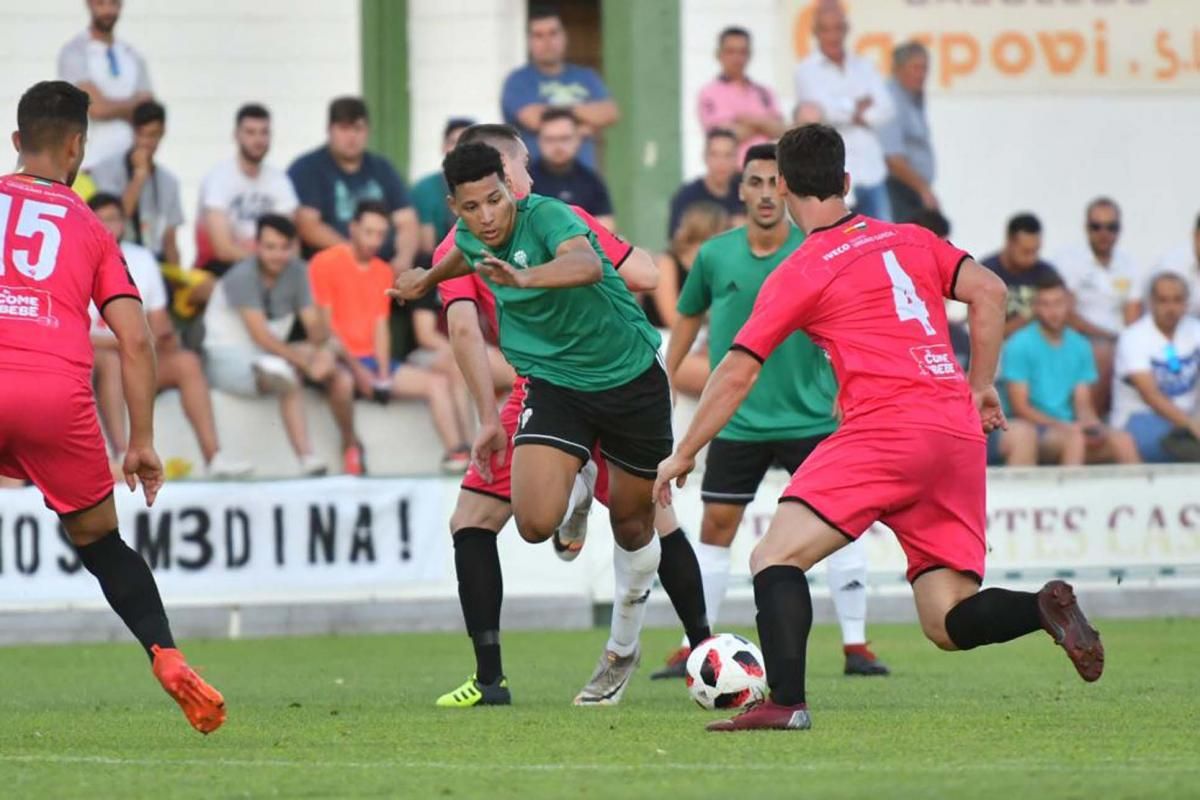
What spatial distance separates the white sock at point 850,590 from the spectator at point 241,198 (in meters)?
5.99

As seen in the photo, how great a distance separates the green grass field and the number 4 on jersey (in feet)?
4.69

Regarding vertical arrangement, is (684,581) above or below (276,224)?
below

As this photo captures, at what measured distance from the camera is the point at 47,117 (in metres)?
8.33

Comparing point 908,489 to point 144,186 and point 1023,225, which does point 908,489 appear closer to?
point 144,186

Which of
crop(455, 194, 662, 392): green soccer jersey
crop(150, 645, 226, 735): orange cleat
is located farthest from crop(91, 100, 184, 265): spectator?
crop(150, 645, 226, 735): orange cleat

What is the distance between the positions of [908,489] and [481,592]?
2448 mm

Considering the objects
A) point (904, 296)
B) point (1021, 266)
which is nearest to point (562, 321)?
point (904, 296)

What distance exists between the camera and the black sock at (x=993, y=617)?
26.4 feet

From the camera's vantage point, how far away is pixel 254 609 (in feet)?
53.3

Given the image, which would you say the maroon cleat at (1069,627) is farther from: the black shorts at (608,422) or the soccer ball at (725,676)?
the black shorts at (608,422)

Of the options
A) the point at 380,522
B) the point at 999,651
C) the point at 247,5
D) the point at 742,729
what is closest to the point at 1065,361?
the point at 999,651

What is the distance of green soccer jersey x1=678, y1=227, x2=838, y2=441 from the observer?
11.9 meters

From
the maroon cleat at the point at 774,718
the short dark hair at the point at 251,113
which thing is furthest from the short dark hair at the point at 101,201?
the maroon cleat at the point at 774,718

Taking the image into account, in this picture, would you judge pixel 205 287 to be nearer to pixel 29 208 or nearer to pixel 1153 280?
pixel 1153 280
